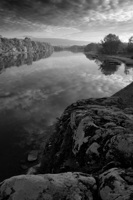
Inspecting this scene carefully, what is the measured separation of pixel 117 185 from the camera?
421cm

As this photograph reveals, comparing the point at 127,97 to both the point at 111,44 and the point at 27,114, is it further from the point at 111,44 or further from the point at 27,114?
the point at 111,44

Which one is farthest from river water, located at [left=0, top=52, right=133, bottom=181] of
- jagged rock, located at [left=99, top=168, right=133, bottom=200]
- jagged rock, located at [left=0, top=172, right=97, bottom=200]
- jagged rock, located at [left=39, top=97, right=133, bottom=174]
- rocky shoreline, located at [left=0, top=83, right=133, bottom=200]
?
jagged rock, located at [left=99, top=168, right=133, bottom=200]

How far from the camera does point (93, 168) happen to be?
6.45 metres

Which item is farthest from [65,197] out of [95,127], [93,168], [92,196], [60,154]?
[60,154]

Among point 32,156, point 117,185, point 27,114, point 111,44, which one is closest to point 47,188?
point 117,185

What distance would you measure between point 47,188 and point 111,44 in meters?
141

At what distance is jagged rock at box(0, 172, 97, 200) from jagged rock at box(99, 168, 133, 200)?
36 cm

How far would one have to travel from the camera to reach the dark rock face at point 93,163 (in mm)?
4137

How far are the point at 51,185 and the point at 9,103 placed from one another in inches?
933

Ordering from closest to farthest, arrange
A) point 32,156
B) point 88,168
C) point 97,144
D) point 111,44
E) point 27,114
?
point 88,168, point 97,144, point 32,156, point 27,114, point 111,44

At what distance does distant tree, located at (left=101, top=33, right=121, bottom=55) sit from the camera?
12799cm

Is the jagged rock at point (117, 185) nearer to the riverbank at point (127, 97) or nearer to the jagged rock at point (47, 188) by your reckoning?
the jagged rock at point (47, 188)

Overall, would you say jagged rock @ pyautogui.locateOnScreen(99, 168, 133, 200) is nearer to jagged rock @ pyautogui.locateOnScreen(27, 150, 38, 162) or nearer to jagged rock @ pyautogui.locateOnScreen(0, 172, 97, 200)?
jagged rock @ pyautogui.locateOnScreen(0, 172, 97, 200)

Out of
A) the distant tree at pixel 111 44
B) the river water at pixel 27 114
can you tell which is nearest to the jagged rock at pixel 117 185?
the river water at pixel 27 114
